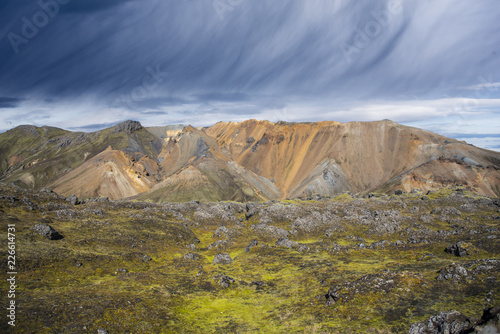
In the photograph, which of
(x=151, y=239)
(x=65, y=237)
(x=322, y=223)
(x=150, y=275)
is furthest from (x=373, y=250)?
(x=65, y=237)

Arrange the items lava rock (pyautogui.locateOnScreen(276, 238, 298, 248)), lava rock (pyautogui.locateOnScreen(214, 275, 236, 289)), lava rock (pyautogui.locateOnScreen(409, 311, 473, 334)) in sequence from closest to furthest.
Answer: lava rock (pyautogui.locateOnScreen(409, 311, 473, 334)) < lava rock (pyautogui.locateOnScreen(214, 275, 236, 289)) < lava rock (pyautogui.locateOnScreen(276, 238, 298, 248))

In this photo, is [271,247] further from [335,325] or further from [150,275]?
[335,325]

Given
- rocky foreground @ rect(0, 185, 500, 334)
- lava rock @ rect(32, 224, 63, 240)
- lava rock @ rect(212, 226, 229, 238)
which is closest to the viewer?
rocky foreground @ rect(0, 185, 500, 334)

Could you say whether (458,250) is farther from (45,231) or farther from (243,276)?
(45,231)

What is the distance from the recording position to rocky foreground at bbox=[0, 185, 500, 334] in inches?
973

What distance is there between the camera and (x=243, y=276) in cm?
4472

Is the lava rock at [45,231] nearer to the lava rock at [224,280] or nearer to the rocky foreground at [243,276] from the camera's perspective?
the rocky foreground at [243,276]

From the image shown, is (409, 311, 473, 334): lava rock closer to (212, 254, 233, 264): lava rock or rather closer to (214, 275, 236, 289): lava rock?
(214, 275, 236, 289): lava rock

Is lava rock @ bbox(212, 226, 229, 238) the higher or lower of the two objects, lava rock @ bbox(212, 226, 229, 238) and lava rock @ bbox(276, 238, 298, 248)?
the lower

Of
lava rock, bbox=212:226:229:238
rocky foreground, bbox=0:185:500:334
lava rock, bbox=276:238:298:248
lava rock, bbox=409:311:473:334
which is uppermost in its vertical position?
lava rock, bbox=409:311:473:334

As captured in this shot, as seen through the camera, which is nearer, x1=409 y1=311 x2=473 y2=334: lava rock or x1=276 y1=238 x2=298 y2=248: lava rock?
x1=409 y1=311 x2=473 y2=334: lava rock

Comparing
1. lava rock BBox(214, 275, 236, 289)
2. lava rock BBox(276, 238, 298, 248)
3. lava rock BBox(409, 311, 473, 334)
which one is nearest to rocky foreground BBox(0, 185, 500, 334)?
lava rock BBox(409, 311, 473, 334)

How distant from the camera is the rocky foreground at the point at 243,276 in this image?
24.7 m

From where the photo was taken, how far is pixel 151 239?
58219 mm
